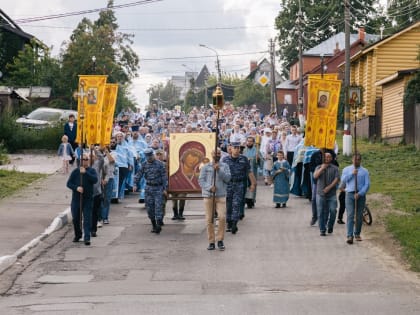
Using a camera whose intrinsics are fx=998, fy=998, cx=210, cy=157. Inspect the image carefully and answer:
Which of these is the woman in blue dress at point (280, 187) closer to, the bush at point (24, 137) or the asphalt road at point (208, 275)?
the asphalt road at point (208, 275)

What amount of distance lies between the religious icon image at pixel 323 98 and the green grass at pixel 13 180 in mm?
9380

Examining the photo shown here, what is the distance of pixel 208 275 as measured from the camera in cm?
1433

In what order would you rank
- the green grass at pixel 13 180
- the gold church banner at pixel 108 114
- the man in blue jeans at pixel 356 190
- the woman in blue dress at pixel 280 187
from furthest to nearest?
the green grass at pixel 13 180, the woman in blue dress at pixel 280 187, the gold church banner at pixel 108 114, the man in blue jeans at pixel 356 190

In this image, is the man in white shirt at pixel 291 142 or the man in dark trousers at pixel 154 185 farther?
the man in white shirt at pixel 291 142

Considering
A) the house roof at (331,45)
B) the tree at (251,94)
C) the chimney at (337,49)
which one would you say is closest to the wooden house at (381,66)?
the chimney at (337,49)

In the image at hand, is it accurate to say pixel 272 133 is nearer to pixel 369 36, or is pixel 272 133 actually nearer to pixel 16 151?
pixel 16 151

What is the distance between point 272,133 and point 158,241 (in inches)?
557

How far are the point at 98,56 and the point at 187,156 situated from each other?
3747 centimetres

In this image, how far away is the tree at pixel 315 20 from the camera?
289 ft

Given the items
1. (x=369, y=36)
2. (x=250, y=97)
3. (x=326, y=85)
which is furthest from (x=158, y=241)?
(x=250, y=97)

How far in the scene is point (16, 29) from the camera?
238 ft

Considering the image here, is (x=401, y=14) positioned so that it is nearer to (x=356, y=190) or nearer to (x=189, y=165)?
(x=189, y=165)

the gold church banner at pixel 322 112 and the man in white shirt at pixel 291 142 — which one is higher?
the gold church banner at pixel 322 112

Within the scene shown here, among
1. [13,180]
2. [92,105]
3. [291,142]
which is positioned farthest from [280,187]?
[13,180]
